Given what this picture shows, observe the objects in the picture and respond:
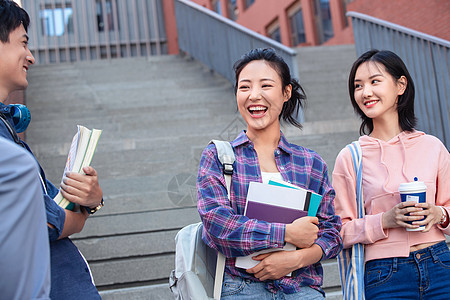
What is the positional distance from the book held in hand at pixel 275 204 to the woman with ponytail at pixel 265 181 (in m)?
0.04

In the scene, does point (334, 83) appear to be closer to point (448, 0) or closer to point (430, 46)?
point (430, 46)

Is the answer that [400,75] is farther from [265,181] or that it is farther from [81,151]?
[81,151]

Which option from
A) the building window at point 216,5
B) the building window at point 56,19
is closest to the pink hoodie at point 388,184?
the building window at point 56,19

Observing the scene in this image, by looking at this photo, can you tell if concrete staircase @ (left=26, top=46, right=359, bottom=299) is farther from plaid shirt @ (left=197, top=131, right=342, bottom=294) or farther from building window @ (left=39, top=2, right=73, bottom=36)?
building window @ (left=39, top=2, right=73, bottom=36)

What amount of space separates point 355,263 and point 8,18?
1.67 m

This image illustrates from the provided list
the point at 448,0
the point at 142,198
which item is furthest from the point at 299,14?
Result: the point at 142,198

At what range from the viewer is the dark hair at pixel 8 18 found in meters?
1.78

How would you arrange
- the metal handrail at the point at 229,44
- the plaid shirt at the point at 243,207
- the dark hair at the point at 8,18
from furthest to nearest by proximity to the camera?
the metal handrail at the point at 229,44 → the plaid shirt at the point at 243,207 → the dark hair at the point at 8,18

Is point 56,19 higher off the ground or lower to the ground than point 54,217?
higher

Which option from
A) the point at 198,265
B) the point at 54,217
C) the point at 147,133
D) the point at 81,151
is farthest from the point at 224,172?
the point at 147,133

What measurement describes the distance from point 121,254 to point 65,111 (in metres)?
4.00

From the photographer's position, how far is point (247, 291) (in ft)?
6.42

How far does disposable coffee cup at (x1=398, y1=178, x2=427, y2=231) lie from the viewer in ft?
6.56

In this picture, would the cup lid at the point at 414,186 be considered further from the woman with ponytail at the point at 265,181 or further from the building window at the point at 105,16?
the building window at the point at 105,16
